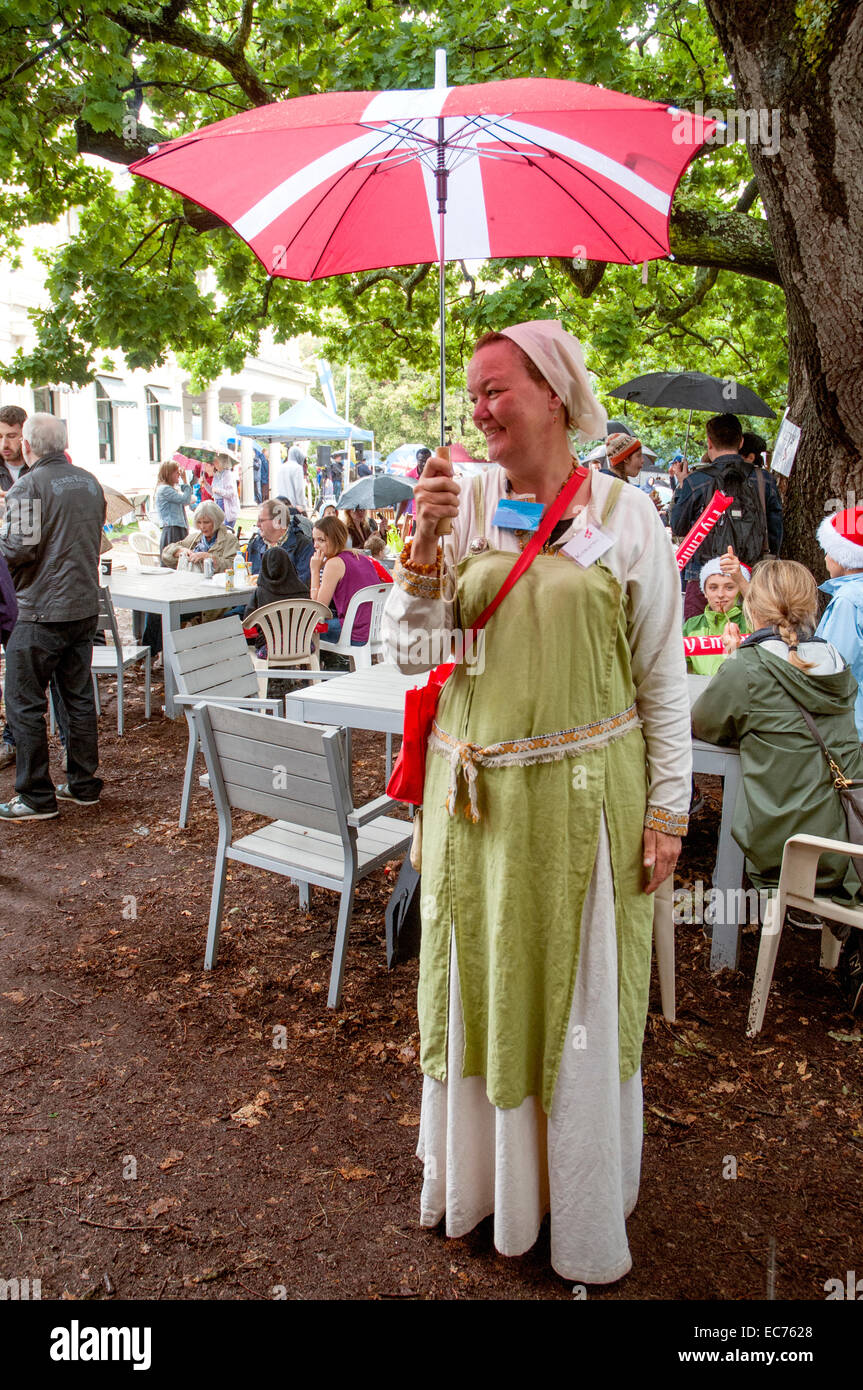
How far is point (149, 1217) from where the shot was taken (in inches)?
98.0

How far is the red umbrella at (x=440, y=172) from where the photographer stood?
228 centimetres

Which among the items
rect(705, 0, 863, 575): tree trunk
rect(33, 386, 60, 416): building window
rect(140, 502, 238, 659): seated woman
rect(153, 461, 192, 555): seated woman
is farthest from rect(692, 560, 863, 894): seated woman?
rect(33, 386, 60, 416): building window

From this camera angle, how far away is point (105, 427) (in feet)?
95.6

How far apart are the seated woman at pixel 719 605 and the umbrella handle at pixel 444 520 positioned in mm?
3052

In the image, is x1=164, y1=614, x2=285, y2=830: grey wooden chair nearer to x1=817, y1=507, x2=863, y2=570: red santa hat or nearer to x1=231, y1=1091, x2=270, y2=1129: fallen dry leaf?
x1=231, y1=1091, x2=270, y2=1129: fallen dry leaf

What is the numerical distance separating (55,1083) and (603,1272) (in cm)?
183

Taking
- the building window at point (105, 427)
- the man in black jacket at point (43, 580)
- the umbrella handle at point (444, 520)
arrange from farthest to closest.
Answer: the building window at point (105, 427), the man in black jacket at point (43, 580), the umbrella handle at point (444, 520)

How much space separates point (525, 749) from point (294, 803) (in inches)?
63.0

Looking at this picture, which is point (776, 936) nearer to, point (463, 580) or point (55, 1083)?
point (463, 580)

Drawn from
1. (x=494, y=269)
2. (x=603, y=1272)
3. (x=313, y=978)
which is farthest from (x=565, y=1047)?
(x=494, y=269)

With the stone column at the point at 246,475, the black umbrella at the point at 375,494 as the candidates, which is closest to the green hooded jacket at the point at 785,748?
the black umbrella at the point at 375,494

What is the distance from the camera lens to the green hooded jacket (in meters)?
3.36

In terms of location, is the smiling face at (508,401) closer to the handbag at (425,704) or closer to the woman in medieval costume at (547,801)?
the woman in medieval costume at (547,801)

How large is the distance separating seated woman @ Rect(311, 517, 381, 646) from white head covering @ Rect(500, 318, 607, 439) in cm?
494
